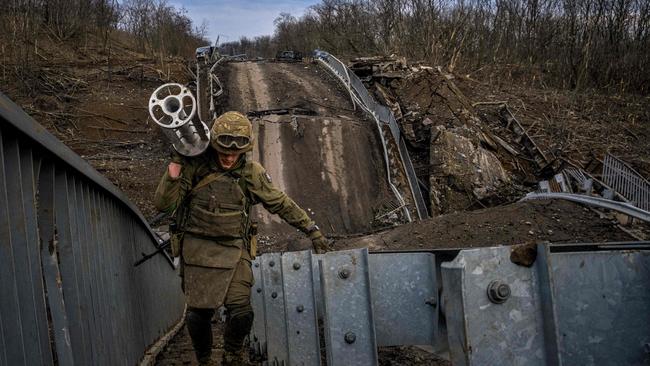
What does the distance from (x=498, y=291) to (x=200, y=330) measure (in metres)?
3.20

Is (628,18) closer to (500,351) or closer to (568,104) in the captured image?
(568,104)

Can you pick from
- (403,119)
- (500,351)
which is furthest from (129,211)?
(403,119)

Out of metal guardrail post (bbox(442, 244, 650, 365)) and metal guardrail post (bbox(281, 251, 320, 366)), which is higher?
metal guardrail post (bbox(442, 244, 650, 365))

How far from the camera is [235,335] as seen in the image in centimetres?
427

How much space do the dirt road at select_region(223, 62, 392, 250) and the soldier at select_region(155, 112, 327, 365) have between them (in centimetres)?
682

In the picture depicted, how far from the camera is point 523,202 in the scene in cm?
995

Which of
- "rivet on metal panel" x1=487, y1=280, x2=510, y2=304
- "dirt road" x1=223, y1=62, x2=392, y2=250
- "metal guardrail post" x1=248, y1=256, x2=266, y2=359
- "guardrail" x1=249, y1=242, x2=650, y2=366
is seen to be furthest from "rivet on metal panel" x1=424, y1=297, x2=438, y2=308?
"dirt road" x1=223, y1=62, x2=392, y2=250

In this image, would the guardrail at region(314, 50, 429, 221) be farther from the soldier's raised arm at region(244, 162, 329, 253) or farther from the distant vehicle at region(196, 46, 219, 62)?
the soldier's raised arm at region(244, 162, 329, 253)

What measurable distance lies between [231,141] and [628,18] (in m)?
24.5

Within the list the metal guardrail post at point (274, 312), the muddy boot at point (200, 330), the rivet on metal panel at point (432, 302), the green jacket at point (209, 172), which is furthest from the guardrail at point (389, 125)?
the rivet on metal panel at point (432, 302)

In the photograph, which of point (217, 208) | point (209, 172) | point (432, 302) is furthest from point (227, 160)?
point (432, 302)

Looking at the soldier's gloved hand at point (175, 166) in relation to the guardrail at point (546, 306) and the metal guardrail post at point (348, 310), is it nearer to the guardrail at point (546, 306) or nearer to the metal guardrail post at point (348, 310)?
the metal guardrail post at point (348, 310)

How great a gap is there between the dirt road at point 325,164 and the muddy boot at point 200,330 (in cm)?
681

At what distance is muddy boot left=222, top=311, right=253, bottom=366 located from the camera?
4.27m
